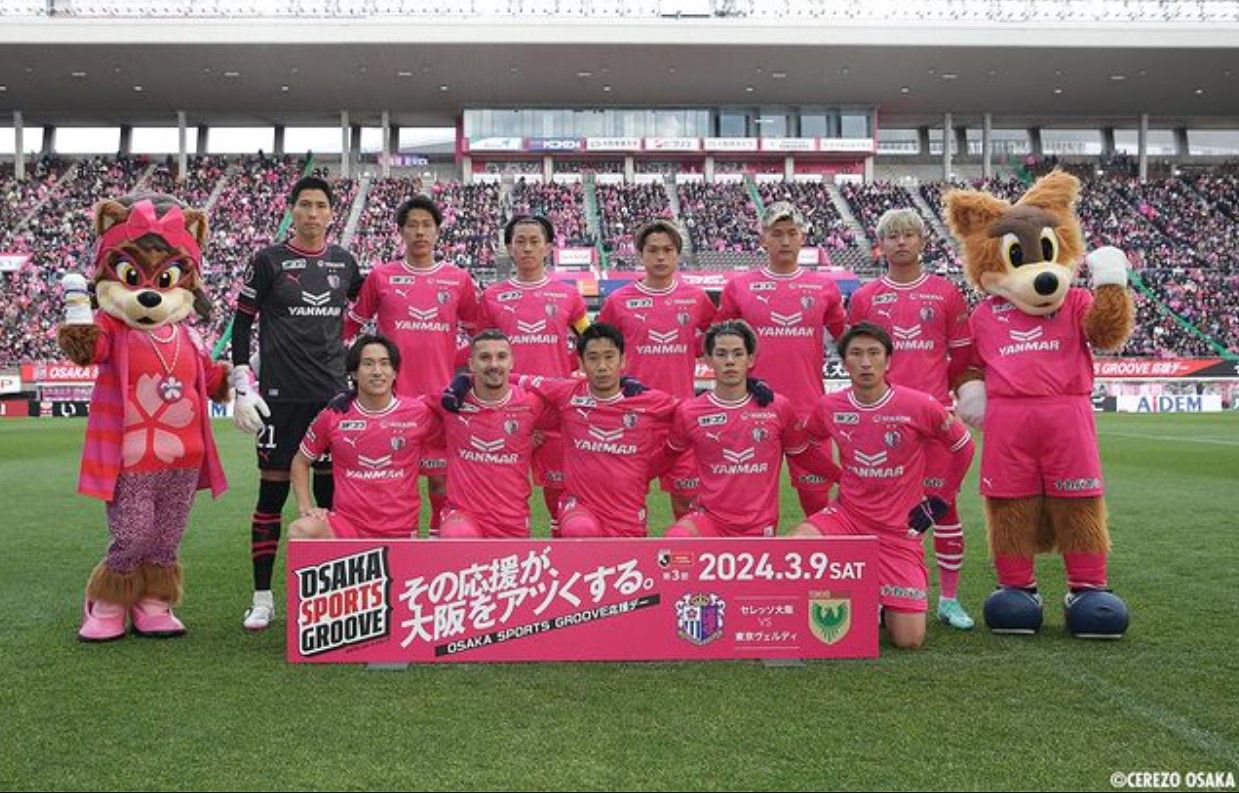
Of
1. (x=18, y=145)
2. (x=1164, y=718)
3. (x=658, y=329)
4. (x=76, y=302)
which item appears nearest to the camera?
(x=1164, y=718)

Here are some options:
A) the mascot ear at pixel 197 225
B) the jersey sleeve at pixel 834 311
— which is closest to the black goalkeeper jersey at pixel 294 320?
the mascot ear at pixel 197 225

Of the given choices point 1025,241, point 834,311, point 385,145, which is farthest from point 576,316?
point 385,145

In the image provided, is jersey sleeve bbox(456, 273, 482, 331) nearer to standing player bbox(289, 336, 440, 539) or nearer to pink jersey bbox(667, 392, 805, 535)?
standing player bbox(289, 336, 440, 539)

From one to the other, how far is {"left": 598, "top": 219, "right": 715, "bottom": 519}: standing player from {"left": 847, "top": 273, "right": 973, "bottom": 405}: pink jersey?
0.94m

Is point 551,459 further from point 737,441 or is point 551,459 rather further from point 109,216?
point 109,216

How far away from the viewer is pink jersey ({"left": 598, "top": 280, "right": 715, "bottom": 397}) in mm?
6020

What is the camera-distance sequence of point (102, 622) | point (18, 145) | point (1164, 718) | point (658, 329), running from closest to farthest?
point (1164, 718) → point (102, 622) → point (658, 329) → point (18, 145)

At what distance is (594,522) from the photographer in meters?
5.09

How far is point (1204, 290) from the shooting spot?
33.7m

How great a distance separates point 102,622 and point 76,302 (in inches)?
59.3

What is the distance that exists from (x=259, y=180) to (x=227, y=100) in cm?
296

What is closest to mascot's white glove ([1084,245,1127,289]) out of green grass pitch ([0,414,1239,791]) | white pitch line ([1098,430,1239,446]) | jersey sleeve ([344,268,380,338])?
green grass pitch ([0,414,1239,791])

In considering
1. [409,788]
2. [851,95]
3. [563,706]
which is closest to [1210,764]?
[563,706]

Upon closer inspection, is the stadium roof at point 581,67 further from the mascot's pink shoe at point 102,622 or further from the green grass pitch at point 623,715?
the mascot's pink shoe at point 102,622
